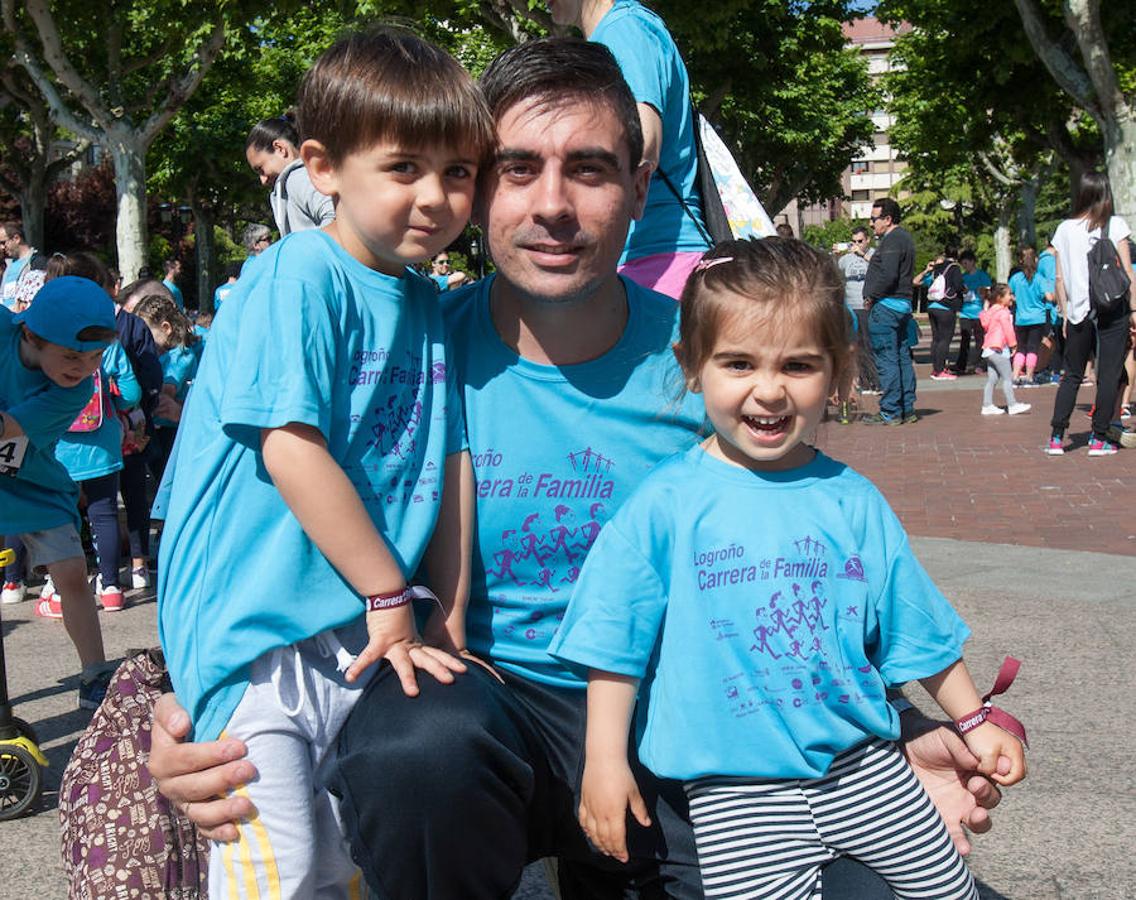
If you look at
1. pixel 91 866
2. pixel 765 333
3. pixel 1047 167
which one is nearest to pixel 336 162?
pixel 765 333

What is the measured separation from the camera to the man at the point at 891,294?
44.1 feet

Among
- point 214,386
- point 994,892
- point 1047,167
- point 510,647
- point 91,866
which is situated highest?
point 1047,167

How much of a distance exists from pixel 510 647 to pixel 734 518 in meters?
0.51

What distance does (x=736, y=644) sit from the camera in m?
2.19

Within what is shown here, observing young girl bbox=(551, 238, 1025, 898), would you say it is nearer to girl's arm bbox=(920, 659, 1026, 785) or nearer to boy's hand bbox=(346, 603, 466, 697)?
girl's arm bbox=(920, 659, 1026, 785)

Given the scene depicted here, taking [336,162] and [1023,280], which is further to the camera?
[1023,280]

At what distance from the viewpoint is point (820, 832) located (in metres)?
2.16

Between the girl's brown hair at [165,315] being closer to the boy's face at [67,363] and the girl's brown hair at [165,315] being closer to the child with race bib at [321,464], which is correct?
the boy's face at [67,363]

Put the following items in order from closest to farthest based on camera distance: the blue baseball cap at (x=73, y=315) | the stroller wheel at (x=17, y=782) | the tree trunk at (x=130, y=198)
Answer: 1. the stroller wheel at (x=17, y=782)
2. the blue baseball cap at (x=73, y=315)
3. the tree trunk at (x=130, y=198)

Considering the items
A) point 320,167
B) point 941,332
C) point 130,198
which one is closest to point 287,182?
point 320,167

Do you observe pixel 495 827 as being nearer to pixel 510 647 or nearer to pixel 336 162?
pixel 510 647

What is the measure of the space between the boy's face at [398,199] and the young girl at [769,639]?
47 centimetres

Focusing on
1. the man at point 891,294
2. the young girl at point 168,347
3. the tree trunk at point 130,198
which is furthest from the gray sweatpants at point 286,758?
the tree trunk at point 130,198

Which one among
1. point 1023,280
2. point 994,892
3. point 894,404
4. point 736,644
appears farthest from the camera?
point 1023,280
